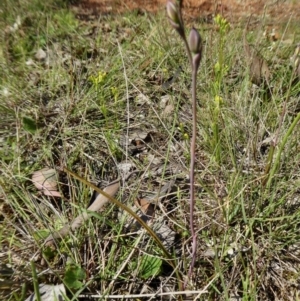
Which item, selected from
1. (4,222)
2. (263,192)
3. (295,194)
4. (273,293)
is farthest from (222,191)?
(4,222)

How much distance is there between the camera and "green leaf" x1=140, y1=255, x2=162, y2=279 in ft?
3.58

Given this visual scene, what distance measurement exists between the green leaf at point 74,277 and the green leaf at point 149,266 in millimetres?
176

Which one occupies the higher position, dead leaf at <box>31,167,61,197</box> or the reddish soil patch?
the reddish soil patch

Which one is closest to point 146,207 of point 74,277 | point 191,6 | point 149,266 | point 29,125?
point 149,266

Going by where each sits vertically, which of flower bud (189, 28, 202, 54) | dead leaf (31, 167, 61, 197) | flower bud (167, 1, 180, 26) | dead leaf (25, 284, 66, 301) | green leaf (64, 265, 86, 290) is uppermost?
flower bud (167, 1, 180, 26)

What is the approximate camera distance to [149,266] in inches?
43.4

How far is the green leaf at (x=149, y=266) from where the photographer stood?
1.09 meters

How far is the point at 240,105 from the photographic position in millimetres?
1516

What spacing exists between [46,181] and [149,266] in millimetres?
527

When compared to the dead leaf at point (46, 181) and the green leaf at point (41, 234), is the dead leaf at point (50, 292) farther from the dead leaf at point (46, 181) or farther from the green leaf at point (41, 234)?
the dead leaf at point (46, 181)

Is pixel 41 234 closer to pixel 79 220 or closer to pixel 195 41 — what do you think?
pixel 79 220

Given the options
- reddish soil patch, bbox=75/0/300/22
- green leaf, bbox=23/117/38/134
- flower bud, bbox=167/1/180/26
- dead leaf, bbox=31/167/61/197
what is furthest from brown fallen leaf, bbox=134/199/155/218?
reddish soil patch, bbox=75/0/300/22

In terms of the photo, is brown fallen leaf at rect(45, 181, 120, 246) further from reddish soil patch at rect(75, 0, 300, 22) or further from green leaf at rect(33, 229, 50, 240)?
reddish soil patch at rect(75, 0, 300, 22)

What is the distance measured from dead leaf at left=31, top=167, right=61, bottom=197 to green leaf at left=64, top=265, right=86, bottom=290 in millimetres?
343
